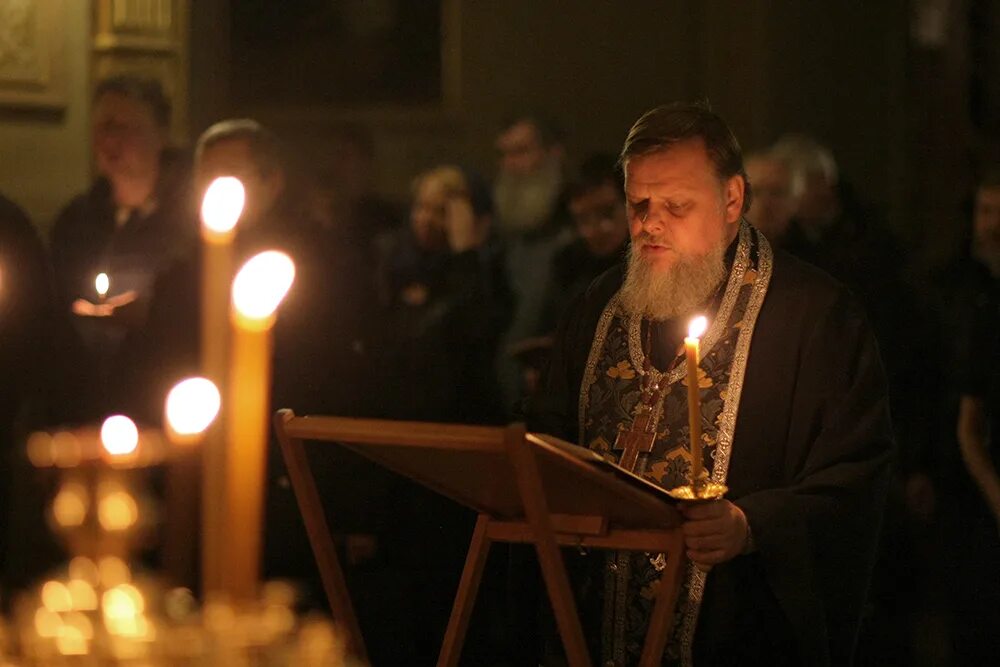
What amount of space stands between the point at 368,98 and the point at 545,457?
8.87 meters

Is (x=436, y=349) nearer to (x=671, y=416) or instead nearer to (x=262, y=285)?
(x=671, y=416)

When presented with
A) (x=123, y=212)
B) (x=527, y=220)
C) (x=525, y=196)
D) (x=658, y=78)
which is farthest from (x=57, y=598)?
(x=658, y=78)

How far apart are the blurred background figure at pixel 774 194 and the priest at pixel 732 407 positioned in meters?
2.12

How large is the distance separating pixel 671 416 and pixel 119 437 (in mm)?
1883

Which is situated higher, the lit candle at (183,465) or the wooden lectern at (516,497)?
the lit candle at (183,465)

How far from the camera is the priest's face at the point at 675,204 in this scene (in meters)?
3.38

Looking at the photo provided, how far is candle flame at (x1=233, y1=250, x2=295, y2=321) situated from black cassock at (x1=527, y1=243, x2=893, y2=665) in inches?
61.3

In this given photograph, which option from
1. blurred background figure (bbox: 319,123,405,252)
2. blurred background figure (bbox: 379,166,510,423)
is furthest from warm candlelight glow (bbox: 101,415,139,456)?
blurred background figure (bbox: 319,123,405,252)

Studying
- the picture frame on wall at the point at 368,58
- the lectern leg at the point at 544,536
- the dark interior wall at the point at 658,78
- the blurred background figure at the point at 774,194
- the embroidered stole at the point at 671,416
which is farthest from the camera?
the picture frame on wall at the point at 368,58

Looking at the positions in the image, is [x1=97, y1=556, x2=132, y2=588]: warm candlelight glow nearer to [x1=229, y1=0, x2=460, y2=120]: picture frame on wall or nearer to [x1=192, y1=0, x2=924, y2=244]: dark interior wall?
[x1=192, y1=0, x2=924, y2=244]: dark interior wall

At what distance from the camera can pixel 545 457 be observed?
2498mm

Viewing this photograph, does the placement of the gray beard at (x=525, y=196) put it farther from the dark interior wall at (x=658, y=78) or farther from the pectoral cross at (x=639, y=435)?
the pectoral cross at (x=639, y=435)

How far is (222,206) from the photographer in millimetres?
Result: 1646

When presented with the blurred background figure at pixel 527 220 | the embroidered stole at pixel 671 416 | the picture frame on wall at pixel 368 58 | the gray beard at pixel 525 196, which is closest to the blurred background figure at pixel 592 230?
the blurred background figure at pixel 527 220
